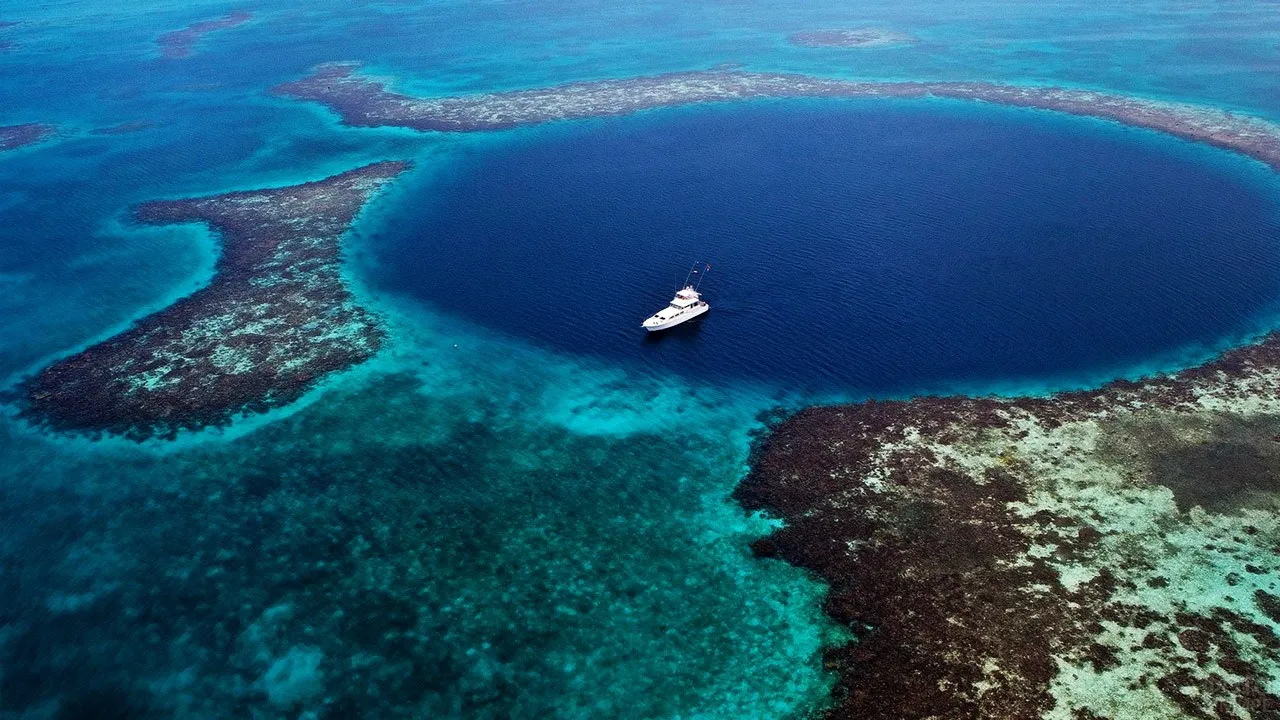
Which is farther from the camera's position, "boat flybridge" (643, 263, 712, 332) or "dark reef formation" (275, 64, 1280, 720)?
"boat flybridge" (643, 263, 712, 332)

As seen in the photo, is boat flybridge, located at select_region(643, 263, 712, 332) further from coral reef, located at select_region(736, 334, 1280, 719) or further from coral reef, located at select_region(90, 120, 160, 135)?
coral reef, located at select_region(90, 120, 160, 135)

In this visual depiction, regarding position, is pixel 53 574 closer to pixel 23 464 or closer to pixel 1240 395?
pixel 23 464

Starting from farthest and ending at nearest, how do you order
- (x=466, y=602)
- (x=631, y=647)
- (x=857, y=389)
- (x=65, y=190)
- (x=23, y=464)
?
(x=65, y=190)
(x=857, y=389)
(x=23, y=464)
(x=466, y=602)
(x=631, y=647)

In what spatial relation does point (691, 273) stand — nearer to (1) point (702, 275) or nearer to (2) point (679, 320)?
(1) point (702, 275)

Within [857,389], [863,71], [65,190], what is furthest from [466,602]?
[863,71]

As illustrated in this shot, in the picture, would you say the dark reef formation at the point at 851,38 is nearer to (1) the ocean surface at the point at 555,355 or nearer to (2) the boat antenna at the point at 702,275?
(1) the ocean surface at the point at 555,355

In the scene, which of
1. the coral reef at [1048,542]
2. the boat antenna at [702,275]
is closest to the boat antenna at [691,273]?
the boat antenna at [702,275]

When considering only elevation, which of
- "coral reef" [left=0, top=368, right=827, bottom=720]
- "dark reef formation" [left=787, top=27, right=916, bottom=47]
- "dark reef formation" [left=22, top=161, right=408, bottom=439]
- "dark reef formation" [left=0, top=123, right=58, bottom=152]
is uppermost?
"dark reef formation" [left=787, top=27, right=916, bottom=47]

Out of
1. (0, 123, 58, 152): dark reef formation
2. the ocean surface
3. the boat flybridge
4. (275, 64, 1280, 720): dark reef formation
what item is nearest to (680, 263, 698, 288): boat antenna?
the ocean surface
